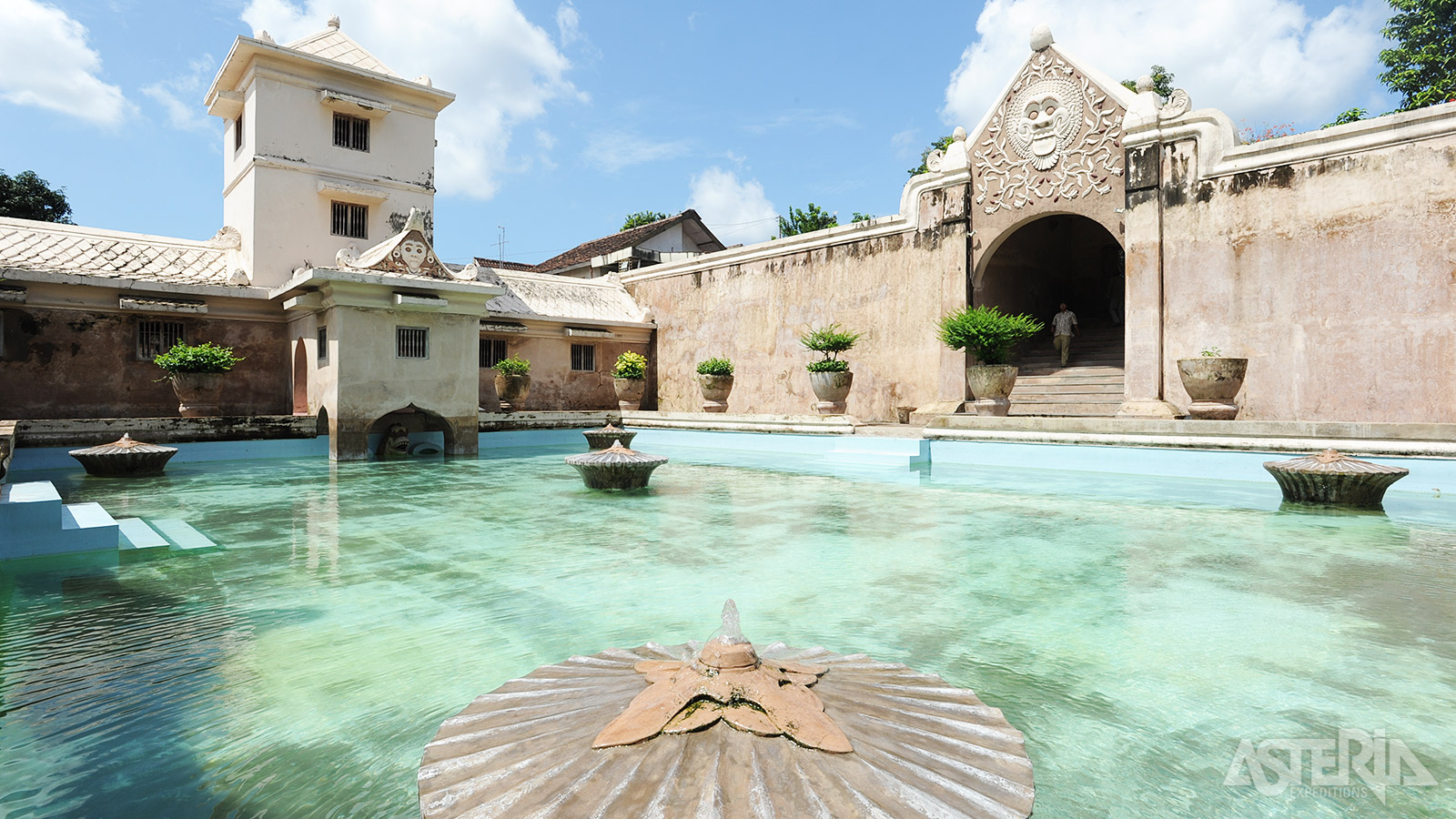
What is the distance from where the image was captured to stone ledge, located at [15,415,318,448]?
29.3 ft

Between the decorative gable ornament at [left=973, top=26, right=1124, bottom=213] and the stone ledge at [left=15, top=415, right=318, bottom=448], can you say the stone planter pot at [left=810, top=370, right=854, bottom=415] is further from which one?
the stone ledge at [left=15, top=415, right=318, bottom=448]

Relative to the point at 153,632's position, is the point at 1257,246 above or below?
above

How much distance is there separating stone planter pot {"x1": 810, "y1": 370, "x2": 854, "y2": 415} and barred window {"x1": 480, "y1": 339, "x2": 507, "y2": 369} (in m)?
6.95

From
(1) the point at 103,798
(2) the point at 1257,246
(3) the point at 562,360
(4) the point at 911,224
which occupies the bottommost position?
(1) the point at 103,798

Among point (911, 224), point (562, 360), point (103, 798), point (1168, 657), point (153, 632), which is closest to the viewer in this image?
point (103, 798)

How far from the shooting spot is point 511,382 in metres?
14.9

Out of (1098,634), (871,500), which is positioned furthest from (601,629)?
(871,500)

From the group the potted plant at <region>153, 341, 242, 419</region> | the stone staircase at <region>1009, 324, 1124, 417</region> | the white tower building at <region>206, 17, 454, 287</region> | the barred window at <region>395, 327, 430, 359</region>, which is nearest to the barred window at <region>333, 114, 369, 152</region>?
the white tower building at <region>206, 17, 454, 287</region>

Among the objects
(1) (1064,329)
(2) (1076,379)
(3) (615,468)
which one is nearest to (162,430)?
(3) (615,468)

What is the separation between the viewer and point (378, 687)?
237cm

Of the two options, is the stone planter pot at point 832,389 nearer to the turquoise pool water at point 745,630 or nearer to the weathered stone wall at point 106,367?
the turquoise pool water at point 745,630

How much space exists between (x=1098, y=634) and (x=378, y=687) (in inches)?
102

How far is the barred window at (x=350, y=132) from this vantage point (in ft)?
47.8

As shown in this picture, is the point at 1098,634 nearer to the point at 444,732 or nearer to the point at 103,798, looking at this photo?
the point at 444,732
